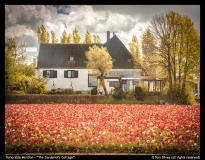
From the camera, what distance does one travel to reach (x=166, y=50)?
13.1m

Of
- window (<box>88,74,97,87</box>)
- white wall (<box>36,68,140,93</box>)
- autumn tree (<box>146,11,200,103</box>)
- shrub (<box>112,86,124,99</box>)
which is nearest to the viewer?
autumn tree (<box>146,11,200,103</box>)

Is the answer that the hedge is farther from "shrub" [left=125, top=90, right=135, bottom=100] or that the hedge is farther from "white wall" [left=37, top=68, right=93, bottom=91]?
"white wall" [left=37, top=68, right=93, bottom=91]

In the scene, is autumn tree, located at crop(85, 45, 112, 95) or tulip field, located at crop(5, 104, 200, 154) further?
autumn tree, located at crop(85, 45, 112, 95)

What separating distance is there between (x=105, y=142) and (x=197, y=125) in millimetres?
3144

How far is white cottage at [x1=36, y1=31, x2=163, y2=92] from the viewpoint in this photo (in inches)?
867

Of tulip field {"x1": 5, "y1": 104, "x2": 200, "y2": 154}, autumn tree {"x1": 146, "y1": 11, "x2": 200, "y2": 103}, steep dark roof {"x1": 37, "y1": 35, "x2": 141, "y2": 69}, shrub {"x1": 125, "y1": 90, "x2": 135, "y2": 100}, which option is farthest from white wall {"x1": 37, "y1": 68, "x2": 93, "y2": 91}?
tulip field {"x1": 5, "y1": 104, "x2": 200, "y2": 154}

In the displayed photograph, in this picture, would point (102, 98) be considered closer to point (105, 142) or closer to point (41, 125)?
point (41, 125)

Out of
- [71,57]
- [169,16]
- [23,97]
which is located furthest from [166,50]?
[71,57]

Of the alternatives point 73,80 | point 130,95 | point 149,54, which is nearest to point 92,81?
point 73,80

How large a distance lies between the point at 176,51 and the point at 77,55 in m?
14.8

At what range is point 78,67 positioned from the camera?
2519 centimetres

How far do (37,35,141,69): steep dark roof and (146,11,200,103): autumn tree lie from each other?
930 cm

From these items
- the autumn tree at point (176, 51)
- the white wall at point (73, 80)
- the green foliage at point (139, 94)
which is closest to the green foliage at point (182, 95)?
the autumn tree at point (176, 51)

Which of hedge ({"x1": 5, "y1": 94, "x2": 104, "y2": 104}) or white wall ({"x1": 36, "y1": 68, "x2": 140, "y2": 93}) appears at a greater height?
white wall ({"x1": 36, "y1": 68, "x2": 140, "y2": 93})
